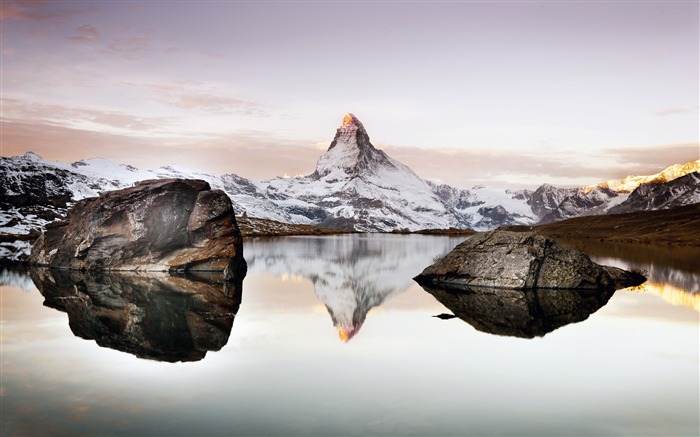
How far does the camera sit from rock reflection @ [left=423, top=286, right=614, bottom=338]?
29234 mm

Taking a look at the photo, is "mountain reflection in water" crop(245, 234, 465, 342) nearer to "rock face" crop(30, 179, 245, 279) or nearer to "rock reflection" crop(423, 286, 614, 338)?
"rock reflection" crop(423, 286, 614, 338)

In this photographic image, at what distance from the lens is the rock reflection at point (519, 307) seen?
29.2m

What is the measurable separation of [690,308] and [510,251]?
41.6 feet

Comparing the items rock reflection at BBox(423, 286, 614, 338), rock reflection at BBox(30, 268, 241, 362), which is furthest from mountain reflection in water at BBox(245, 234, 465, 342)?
rock reflection at BBox(30, 268, 241, 362)

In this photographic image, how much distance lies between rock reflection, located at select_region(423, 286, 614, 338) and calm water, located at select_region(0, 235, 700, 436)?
184 millimetres

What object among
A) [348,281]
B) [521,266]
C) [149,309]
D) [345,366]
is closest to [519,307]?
[521,266]

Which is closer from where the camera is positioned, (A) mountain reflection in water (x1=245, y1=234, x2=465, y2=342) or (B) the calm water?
(B) the calm water

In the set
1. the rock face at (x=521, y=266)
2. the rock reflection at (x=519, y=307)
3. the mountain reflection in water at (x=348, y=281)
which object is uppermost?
the rock face at (x=521, y=266)

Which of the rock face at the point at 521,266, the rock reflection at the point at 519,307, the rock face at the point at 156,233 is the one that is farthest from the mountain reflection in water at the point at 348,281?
the rock face at the point at 156,233

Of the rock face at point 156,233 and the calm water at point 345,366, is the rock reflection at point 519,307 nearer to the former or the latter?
the calm water at point 345,366

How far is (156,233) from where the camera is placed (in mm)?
58250

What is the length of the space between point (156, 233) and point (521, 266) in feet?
112

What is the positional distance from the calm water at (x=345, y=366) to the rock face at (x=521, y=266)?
169 inches

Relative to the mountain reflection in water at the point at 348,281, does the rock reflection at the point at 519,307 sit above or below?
above
